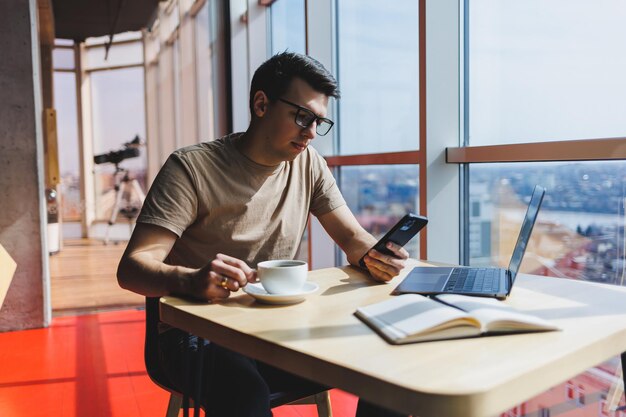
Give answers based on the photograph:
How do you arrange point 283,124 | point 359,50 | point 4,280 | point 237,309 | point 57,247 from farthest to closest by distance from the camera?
point 57,247
point 4,280
point 359,50
point 283,124
point 237,309

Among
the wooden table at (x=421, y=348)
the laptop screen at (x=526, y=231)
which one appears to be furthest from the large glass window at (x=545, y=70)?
the wooden table at (x=421, y=348)

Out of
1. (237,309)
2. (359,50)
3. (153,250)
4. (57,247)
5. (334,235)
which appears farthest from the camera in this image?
(57,247)

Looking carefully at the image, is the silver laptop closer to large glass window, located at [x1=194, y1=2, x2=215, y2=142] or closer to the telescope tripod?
large glass window, located at [x1=194, y1=2, x2=215, y2=142]

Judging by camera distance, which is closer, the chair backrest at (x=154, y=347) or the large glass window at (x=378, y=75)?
the chair backrest at (x=154, y=347)

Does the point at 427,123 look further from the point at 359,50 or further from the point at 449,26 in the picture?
the point at 359,50

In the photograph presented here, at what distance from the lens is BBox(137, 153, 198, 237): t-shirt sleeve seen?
4.37ft

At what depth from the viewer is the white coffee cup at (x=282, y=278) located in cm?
106

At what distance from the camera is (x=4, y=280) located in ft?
11.2

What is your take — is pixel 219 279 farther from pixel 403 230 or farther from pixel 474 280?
pixel 474 280

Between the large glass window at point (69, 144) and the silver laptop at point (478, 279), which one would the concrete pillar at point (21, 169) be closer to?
the silver laptop at point (478, 279)

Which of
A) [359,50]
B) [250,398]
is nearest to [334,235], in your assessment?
[250,398]

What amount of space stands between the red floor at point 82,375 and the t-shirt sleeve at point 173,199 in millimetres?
1165

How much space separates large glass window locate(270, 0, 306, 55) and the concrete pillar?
1.59 metres

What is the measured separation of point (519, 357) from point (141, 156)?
8.32m
